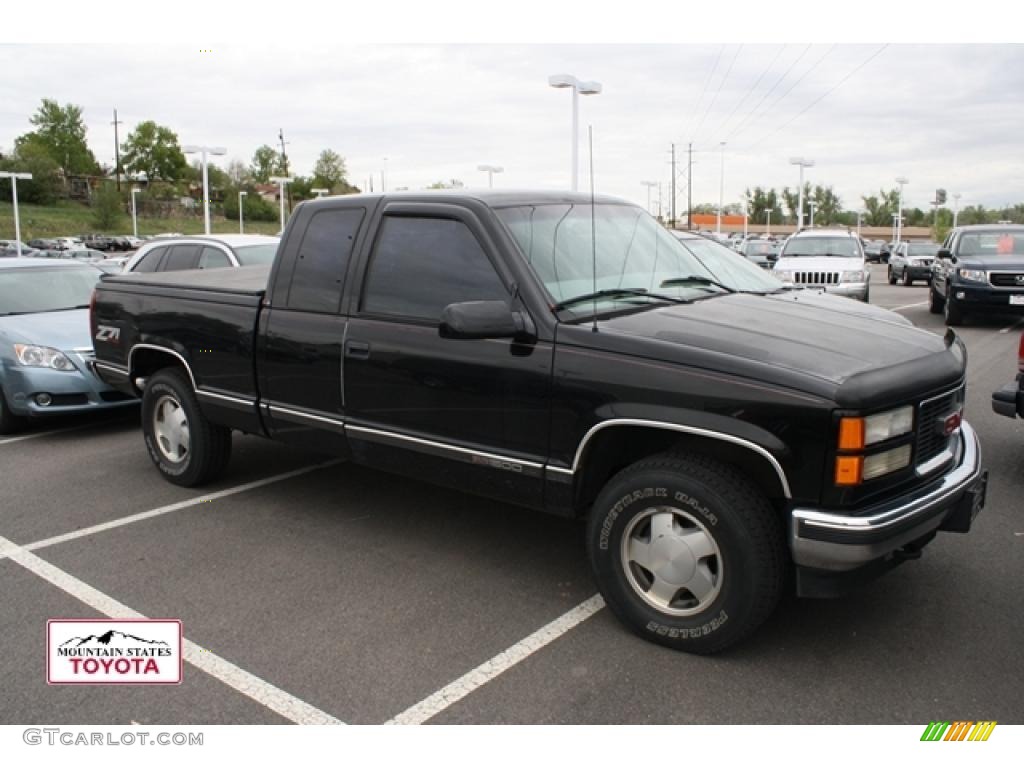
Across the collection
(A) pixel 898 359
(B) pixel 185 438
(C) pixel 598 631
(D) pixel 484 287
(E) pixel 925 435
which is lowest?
(C) pixel 598 631

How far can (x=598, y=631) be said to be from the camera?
3.90 meters

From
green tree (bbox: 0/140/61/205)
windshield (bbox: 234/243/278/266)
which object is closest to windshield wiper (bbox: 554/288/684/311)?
windshield (bbox: 234/243/278/266)

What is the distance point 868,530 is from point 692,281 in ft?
6.08

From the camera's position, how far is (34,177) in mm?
86812

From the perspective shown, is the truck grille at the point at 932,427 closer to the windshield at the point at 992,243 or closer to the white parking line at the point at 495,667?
the white parking line at the point at 495,667

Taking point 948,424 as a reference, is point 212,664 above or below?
below

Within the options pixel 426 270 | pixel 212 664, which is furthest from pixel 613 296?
pixel 212 664

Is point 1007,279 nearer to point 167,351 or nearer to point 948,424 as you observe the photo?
point 948,424

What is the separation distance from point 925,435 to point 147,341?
189 inches

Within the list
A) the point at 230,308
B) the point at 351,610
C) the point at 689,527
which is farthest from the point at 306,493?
the point at 689,527

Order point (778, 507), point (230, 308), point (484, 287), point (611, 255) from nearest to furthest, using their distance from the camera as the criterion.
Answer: point (778, 507) < point (484, 287) < point (611, 255) < point (230, 308)

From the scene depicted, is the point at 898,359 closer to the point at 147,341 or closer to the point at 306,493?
the point at 306,493

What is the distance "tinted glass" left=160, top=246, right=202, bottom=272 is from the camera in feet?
33.9

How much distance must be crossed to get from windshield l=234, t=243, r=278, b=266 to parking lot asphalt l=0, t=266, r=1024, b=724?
4.25 metres
